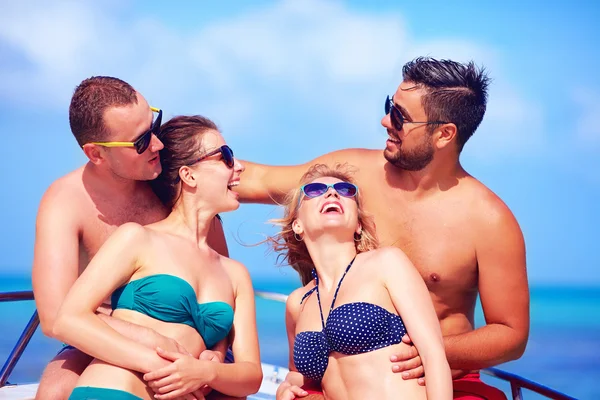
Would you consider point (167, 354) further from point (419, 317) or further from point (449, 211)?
point (449, 211)

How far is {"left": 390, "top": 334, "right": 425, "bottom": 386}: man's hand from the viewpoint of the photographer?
151 inches

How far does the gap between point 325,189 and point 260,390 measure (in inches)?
90.5

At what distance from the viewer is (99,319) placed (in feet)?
12.6

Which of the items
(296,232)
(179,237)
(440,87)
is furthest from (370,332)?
(440,87)

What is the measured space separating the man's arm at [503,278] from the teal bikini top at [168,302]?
1726mm

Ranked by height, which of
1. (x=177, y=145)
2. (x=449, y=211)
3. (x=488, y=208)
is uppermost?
(x=488, y=208)

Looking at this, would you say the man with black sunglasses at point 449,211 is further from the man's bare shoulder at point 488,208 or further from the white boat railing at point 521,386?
the white boat railing at point 521,386

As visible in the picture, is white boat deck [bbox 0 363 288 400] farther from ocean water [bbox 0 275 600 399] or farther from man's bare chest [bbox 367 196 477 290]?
ocean water [bbox 0 275 600 399]

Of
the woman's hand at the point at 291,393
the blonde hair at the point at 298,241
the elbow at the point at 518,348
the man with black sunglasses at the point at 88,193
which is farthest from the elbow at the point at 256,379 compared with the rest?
the elbow at the point at 518,348

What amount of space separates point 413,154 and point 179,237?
65.5 inches

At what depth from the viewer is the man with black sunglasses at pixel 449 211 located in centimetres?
487

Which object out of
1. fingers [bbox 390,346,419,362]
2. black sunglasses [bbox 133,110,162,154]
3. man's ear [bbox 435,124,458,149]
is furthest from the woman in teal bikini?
man's ear [bbox 435,124,458,149]

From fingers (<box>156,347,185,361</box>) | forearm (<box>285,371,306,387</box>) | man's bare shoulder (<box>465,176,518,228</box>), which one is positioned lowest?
fingers (<box>156,347,185,361</box>)

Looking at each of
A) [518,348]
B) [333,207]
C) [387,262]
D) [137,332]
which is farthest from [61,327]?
[518,348]
